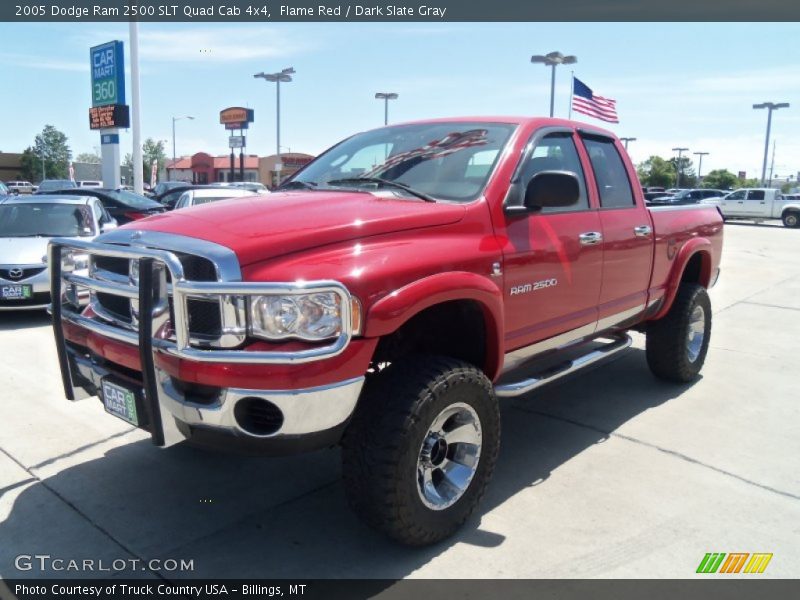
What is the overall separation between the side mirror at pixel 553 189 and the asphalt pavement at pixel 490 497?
1.61 metres

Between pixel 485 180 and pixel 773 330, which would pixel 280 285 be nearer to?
pixel 485 180

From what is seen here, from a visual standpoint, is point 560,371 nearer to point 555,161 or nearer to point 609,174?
point 555,161

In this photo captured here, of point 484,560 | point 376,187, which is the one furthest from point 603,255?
point 484,560

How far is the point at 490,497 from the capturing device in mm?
3705

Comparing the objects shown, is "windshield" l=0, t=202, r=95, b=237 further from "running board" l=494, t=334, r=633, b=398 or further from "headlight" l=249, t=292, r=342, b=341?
"headlight" l=249, t=292, r=342, b=341

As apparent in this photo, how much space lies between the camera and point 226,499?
3.64 m

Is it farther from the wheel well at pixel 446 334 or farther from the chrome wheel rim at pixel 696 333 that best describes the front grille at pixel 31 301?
the chrome wheel rim at pixel 696 333

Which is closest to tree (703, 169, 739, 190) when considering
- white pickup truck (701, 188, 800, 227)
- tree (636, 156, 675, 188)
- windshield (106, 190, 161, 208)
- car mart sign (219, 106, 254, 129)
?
tree (636, 156, 675, 188)

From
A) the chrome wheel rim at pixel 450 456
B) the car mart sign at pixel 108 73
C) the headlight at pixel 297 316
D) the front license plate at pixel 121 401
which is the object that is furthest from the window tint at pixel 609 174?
the car mart sign at pixel 108 73

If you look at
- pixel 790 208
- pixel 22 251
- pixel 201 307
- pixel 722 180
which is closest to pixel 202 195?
pixel 22 251

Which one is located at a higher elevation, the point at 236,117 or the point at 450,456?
the point at 236,117

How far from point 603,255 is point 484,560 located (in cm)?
217

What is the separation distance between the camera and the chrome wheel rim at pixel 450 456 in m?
3.07

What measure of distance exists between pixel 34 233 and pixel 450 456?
300 inches
